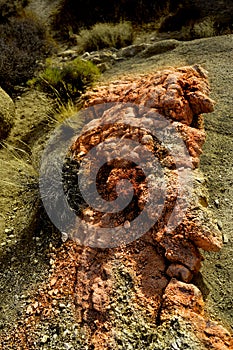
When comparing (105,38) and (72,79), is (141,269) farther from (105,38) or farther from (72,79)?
(105,38)

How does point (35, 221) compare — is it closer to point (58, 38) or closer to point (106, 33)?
point (106, 33)

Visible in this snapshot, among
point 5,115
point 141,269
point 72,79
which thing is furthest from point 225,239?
point 5,115

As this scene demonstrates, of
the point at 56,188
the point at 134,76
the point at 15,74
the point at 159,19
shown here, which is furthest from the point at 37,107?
the point at 159,19

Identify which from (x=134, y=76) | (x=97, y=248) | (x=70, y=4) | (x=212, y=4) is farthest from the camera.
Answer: (x=70, y=4)

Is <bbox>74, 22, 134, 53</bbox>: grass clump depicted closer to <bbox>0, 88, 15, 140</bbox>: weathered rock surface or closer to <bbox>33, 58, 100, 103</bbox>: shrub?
<bbox>33, 58, 100, 103</bbox>: shrub

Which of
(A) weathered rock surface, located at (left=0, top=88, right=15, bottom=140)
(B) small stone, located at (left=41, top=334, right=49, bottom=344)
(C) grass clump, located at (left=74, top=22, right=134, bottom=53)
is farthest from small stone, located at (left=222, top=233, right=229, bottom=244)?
(C) grass clump, located at (left=74, top=22, right=134, bottom=53)

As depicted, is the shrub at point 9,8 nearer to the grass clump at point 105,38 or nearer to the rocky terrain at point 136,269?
the grass clump at point 105,38

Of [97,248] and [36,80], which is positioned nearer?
[97,248]
